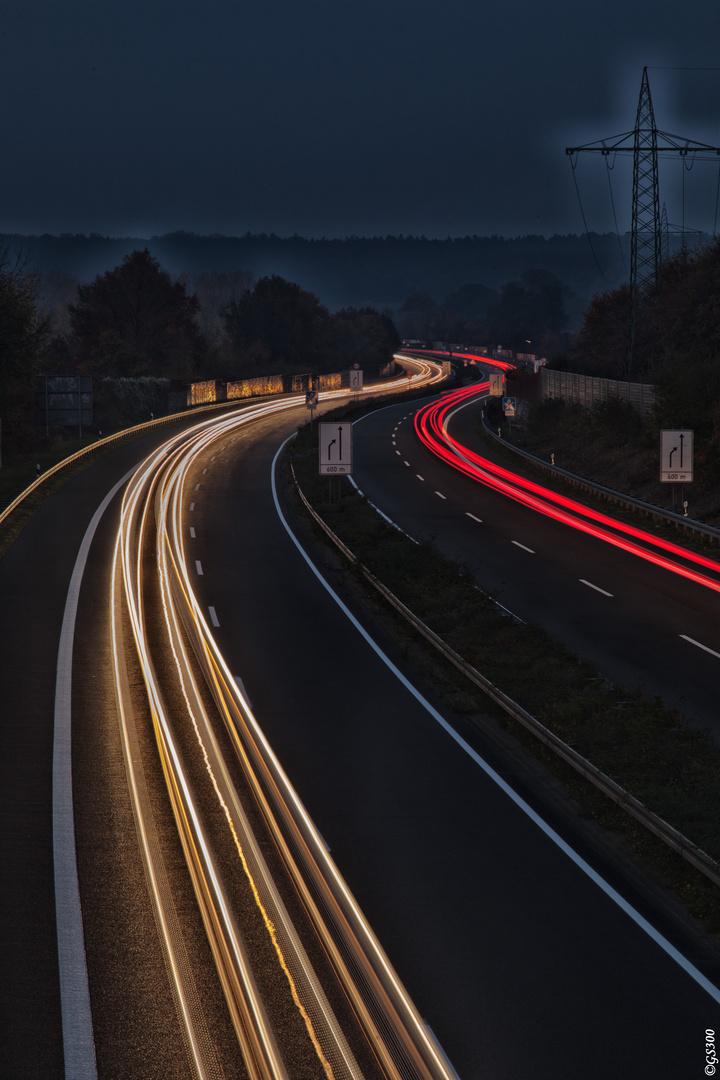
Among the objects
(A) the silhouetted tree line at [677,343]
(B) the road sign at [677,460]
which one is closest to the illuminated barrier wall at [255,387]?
(A) the silhouetted tree line at [677,343]

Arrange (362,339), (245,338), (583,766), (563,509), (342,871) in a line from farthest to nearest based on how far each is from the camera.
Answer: (362,339), (245,338), (563,509), (583,766), (342,871)

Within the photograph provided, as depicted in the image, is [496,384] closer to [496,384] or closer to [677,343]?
[496,384]

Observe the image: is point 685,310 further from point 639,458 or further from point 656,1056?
point 656,1056

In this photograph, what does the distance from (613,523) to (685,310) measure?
3245 cm

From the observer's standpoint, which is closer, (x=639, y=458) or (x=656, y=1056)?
(x=656, y=1056)

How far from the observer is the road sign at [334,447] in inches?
1566

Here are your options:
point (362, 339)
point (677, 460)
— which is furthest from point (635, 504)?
point (362, 339)

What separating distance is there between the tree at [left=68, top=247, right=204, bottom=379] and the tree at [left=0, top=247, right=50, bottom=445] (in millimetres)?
47916

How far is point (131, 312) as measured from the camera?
122m

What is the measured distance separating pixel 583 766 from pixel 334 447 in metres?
26.9

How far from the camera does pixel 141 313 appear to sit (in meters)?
122

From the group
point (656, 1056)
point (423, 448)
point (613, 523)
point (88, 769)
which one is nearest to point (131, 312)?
point (423, 448)

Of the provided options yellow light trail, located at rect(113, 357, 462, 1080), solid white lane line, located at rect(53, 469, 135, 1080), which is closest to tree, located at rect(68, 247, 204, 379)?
yellow light trail, located at rect(113, 357, 462, 1080)

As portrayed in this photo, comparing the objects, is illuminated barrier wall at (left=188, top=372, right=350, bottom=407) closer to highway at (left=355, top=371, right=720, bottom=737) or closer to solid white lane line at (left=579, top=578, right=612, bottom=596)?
highway at (left=355, top=371, right=720, bottom=737)
